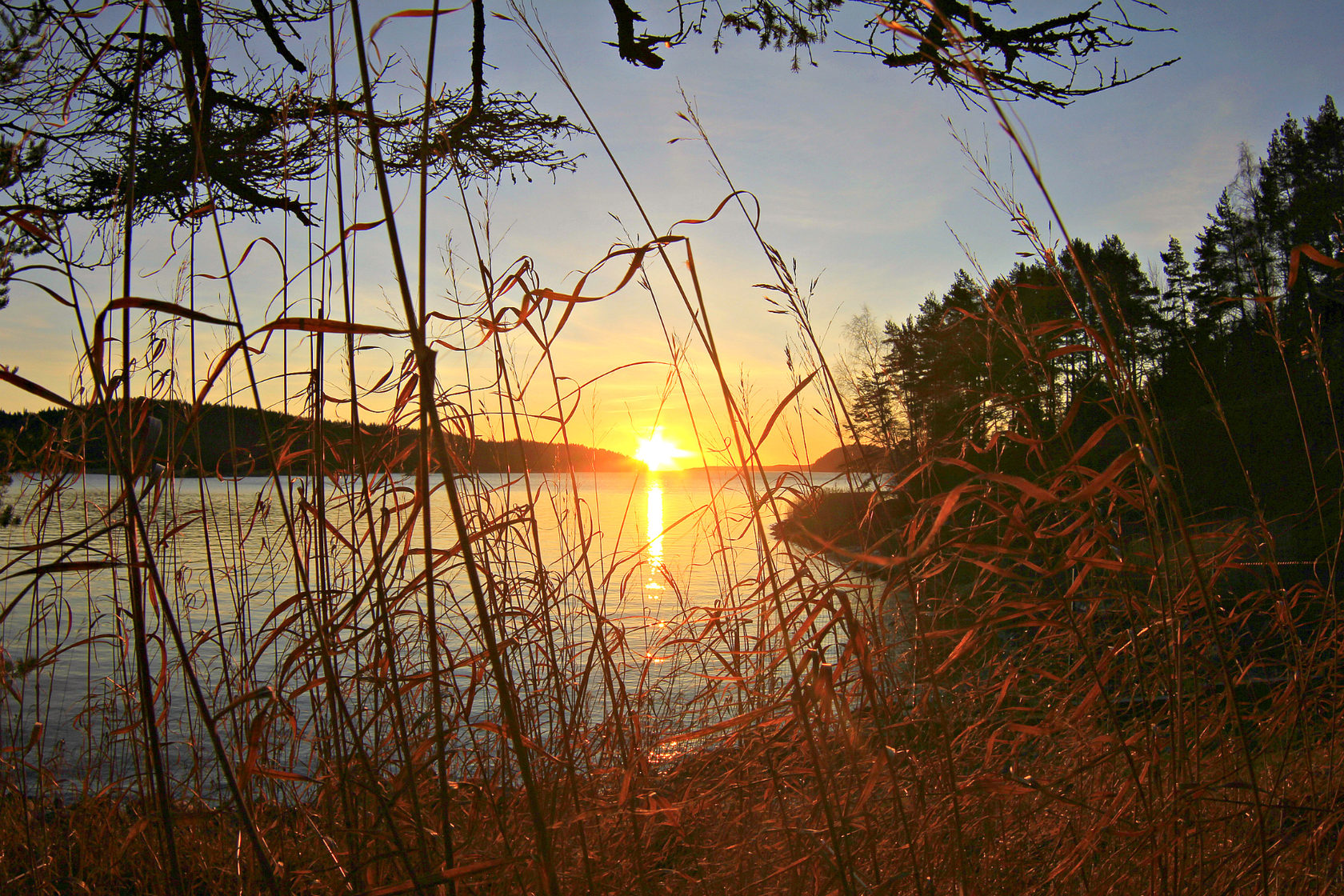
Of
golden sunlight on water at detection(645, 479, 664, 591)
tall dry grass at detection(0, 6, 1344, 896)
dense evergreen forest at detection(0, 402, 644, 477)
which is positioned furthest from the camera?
golden sunlight on water at detection(645, 479, 664, 591)

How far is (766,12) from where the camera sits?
3.47m

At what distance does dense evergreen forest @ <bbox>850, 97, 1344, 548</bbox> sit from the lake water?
354 millimetres

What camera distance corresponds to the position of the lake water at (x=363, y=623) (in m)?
0.67

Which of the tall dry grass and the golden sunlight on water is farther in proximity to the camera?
the golden sunlight on water

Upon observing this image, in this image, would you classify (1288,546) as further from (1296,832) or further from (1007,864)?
(1007,864)

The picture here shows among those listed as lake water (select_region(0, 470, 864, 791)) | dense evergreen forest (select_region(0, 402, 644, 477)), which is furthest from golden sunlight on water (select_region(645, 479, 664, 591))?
dense evergreen forest (select_region(0, 402, 644, 477))

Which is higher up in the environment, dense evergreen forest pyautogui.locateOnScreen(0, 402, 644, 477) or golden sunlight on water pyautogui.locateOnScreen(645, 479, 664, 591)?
dense evergreen forest pyautogui.locateOnScreen(0, 402, 644, 477)

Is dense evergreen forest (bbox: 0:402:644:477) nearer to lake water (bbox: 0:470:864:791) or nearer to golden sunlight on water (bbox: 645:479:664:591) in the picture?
lake water (bbox: 0:470:864:791)

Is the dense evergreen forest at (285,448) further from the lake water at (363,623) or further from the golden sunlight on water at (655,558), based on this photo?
the golden sunlight on water at (655,558)

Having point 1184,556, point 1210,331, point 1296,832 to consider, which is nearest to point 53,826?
point 1296,832

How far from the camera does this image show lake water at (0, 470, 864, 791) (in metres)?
0.67

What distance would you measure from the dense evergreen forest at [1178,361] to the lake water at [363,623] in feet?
1.16

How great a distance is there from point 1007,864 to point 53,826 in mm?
2217

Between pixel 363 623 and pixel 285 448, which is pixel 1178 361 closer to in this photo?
pixel 363 623
